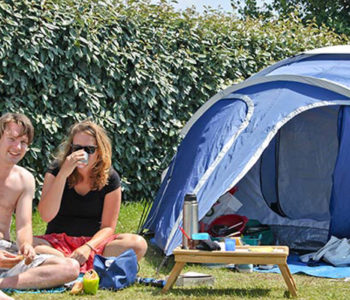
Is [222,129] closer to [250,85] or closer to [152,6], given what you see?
[250,85]

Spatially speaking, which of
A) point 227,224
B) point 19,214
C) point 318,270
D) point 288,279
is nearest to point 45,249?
point 19,214

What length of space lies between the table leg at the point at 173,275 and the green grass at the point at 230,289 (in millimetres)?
39

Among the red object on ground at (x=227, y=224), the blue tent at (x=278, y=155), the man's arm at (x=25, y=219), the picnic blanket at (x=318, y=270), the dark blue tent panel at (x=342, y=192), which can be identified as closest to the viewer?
the man's arm at (x=25, y=219)

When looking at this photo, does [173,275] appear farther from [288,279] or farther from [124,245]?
[288,279]

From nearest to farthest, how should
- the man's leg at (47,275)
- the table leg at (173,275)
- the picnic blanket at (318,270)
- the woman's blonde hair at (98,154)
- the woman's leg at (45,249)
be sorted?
1. the man's leg at (47,275)
2. the table leg at (173,275)
3. the woman's leg at (45,249)
4. the woman's blonde hair at (98,154)
5. the picnic blanket at (318,270)

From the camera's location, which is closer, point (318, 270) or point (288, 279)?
point (288, 279)

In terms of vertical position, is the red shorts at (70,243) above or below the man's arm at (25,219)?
below

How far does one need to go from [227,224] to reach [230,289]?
157 centimetres

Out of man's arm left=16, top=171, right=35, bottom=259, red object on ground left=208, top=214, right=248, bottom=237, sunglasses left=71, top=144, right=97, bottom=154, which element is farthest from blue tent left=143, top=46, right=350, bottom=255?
man's arm left=16, top=171, right=35, bottom=259

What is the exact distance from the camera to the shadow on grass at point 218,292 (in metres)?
3.91

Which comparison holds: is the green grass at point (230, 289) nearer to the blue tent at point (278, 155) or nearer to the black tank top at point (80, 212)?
the blue tent at point (278, 155)

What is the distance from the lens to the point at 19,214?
3787 mm

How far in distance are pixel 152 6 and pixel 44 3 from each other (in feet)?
4.17

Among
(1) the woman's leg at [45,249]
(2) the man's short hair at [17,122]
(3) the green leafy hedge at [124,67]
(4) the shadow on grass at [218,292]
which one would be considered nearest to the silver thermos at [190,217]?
(4) the shadow on grass at [218,292]
